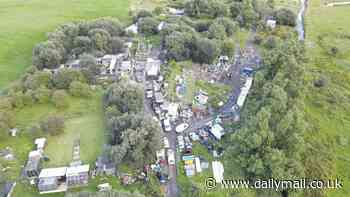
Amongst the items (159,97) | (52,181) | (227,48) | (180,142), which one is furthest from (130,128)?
(227,48)

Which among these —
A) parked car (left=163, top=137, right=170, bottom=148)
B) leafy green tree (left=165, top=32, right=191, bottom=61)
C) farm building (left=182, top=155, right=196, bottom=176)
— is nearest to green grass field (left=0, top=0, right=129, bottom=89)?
leafy green tree (left=165, top=32, right=191, bottom=61)

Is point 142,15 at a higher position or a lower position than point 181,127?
higher

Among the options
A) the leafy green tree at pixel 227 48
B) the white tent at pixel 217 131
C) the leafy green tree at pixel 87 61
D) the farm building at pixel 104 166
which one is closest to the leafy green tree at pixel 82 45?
the leafy green tree at pixel 87 61

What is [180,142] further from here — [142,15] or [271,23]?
[271,23]

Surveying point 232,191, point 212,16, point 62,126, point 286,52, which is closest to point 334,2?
point 212,16

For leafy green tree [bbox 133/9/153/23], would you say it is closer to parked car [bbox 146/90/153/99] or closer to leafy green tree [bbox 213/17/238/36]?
leafy green tree [bbox 213/17/238/36]
